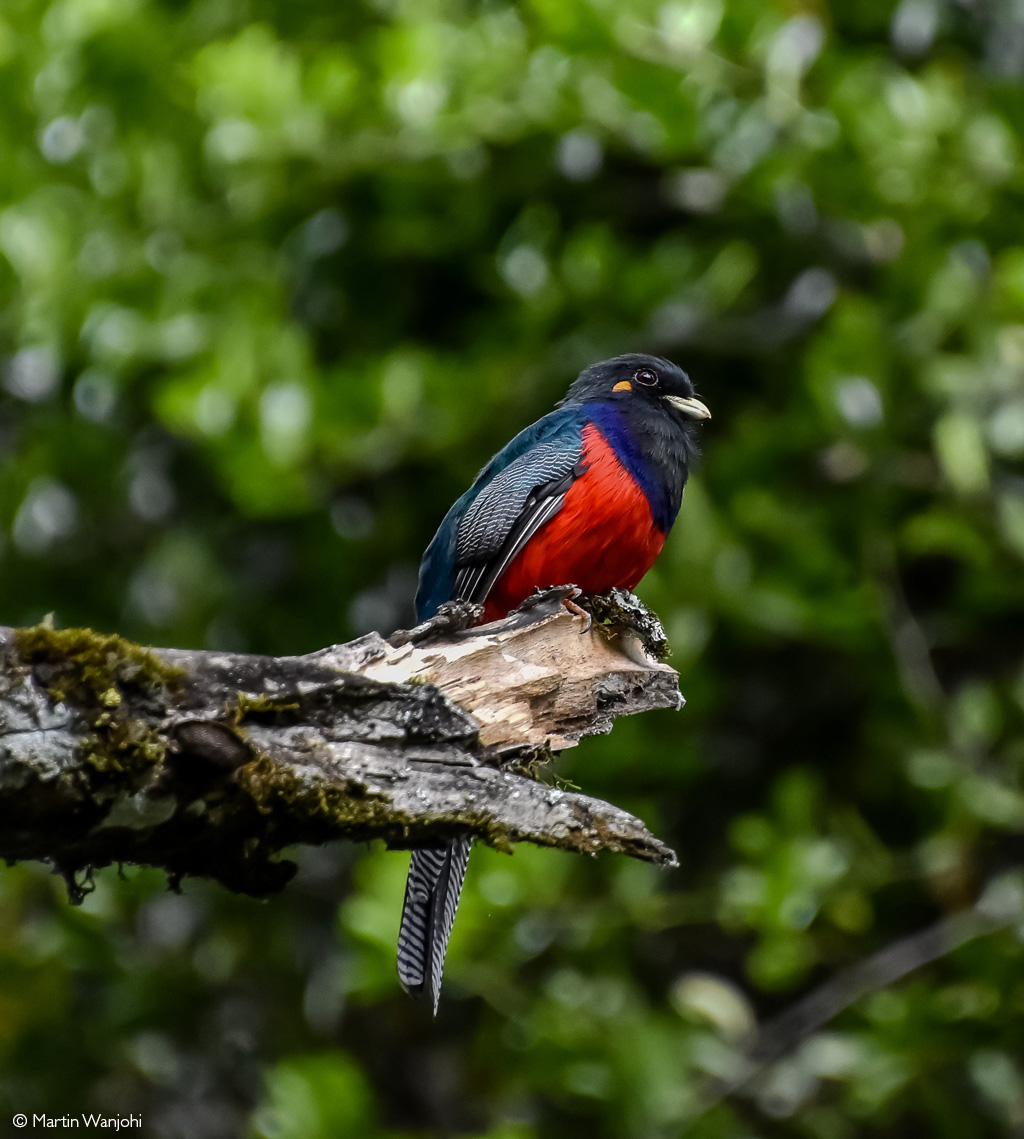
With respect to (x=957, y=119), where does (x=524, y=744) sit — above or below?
below

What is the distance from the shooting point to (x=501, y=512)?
475 centimetres

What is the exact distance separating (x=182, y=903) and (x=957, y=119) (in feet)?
17.3

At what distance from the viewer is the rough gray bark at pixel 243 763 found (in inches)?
90.4

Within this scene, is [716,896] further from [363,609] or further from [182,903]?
[182,903]

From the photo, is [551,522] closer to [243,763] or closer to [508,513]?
[508,513]

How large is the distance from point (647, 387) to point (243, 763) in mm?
3416

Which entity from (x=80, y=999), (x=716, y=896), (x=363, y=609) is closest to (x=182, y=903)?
(x=80, y=999)

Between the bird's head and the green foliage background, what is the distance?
349 mm

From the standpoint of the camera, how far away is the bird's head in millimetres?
5480

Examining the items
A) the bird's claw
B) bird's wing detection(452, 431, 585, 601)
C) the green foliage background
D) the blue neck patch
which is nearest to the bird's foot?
the bird's claw

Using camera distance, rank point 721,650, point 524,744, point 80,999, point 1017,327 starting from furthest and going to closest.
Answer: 1. point 80,999
2. point 721,650
3. point 1017,327
4. point 524,744

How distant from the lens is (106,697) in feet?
7.69

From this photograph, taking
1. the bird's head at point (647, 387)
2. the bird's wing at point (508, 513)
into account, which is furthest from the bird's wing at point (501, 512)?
the bird's head at point (647, 387)

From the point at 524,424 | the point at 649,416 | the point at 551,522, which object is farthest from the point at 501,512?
the point at 524,424
